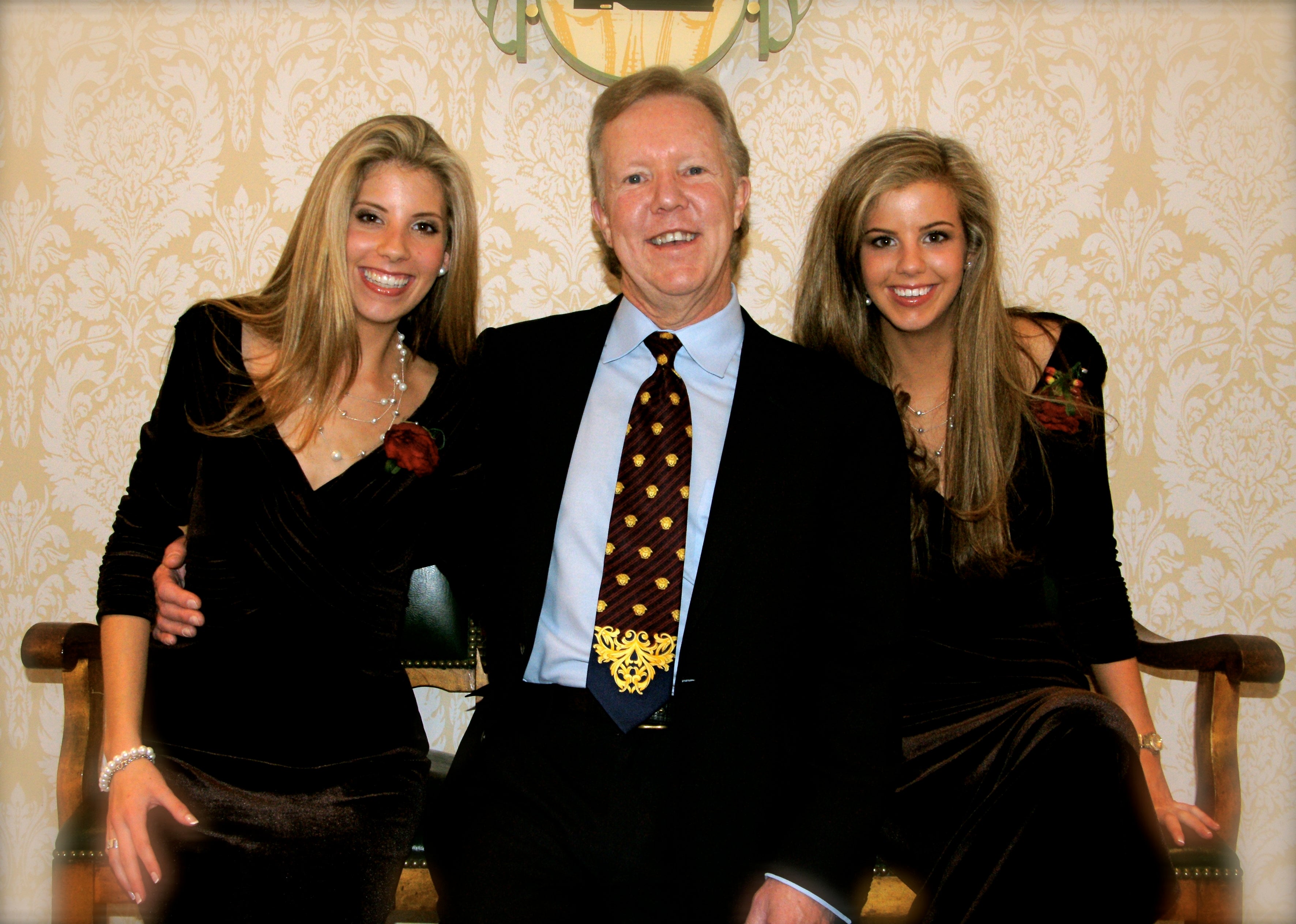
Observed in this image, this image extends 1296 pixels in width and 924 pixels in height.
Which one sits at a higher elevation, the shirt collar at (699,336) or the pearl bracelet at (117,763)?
the shirt collar at (699,336)

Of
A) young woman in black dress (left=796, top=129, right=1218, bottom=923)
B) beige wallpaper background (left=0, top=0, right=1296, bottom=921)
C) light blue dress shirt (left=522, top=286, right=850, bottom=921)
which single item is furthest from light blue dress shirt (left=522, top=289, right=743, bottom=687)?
beige wallpaper background (left=0, top=0, right=1296, bottom=921)

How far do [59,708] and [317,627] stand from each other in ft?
4.34

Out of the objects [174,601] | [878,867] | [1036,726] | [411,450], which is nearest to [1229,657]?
[1036,726]

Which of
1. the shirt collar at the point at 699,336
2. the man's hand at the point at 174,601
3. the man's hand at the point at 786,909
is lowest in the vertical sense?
the man's hand at the point at 786,909

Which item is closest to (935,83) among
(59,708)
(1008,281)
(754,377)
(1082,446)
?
(1008,281)

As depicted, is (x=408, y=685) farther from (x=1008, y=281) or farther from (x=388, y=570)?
(x=1008, y=281)

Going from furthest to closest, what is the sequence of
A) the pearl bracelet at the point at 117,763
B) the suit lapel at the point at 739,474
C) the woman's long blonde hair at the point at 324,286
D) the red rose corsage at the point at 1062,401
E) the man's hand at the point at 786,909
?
the red rose corsage at the point at 1062,401, the woman's long blonde hair at the point at 324,286, the pearl bracelet at the point at 117,763, the suit lapel at the point at 739,474, the man's hand at the point at 786,909

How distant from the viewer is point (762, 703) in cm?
187

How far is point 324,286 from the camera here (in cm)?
228

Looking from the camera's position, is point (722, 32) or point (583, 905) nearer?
point (583, 905)

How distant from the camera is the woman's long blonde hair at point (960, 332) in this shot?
2.33 m

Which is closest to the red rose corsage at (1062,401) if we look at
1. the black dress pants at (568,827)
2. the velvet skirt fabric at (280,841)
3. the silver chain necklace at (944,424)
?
the silver chain necklace at (944,424)

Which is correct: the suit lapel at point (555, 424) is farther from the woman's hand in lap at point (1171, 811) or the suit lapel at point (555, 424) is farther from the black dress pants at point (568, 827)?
the woman's hand in lap at point (1171, 811)

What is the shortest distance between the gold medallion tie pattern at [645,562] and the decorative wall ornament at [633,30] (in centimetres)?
122
